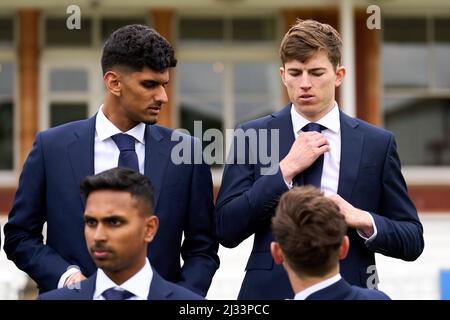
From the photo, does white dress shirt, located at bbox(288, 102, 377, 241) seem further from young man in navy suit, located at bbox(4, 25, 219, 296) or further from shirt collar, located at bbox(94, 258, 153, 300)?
shirt collar, located at bbox(94, 258, 153, 300)

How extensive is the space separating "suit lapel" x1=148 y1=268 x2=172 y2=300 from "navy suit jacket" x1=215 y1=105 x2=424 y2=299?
39 centimetres

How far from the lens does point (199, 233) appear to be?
3504 millimetres

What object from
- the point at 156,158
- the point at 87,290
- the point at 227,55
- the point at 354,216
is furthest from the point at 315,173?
the point at 227,55

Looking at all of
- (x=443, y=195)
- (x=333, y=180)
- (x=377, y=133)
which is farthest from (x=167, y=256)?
(x=443, y=195)

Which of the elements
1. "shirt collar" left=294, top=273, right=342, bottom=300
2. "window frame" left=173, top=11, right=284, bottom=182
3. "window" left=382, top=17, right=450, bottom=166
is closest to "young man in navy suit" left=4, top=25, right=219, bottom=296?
"shirt collar" left=294, top=273, right=342, bottom=300

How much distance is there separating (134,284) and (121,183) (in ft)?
0.97

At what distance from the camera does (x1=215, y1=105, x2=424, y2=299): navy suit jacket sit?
3.30 meters

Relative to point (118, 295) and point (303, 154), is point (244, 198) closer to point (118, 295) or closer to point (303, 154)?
point (303, 154)

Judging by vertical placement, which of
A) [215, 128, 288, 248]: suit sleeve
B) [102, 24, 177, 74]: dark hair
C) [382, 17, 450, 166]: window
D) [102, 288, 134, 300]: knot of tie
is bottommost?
[102, 288, 134, 300]: knot of tie

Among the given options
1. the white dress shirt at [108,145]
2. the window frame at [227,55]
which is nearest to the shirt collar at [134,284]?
the white dress shirt at [108,145]

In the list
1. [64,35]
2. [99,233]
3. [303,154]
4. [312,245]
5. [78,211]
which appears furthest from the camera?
[64,35]

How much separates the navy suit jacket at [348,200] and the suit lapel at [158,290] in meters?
0.39

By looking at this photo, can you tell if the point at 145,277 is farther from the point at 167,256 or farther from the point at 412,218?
the point at 412,218
